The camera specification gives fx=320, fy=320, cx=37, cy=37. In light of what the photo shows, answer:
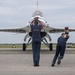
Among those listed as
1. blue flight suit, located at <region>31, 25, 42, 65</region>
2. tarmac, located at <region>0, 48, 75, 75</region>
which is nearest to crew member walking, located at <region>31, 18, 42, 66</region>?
blue flight suit, located at <region>31, 25, 42, 65</region>

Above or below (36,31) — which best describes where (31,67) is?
below

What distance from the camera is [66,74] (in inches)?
406

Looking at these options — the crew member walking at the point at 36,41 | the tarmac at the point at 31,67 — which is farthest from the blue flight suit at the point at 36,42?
the tarmac at the point at 31,67

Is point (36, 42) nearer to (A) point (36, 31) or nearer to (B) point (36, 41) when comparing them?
(B) point (36, 41)

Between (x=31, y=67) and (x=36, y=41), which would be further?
(x=36, y=41)

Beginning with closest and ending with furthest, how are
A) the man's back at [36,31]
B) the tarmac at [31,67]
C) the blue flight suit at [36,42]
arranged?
the tarmac at [31,67] → the blue flight suit at [36,42] → the man's back at [36,31]

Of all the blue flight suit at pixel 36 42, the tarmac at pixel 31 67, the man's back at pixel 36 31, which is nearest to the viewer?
the tarmac at pixel 31 67

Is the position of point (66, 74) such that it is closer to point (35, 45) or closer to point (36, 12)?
point (35, 45)

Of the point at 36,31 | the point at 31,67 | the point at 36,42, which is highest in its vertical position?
the point at 36,31

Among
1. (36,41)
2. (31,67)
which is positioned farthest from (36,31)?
(31,67)

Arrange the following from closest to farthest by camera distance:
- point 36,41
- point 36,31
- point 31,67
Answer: point 31,67, point 36,41, point 36,31

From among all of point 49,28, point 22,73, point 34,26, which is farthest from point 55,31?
point 22,73

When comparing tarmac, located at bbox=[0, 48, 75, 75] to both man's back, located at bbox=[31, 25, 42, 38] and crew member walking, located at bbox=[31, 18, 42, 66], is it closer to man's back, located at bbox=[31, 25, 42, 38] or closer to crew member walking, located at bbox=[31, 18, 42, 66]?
crew member walking, located at bbox=[31, 18, 42, 66]

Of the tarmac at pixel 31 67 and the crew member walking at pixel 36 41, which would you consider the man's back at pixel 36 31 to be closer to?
the crew member walking at pixel 36 41
